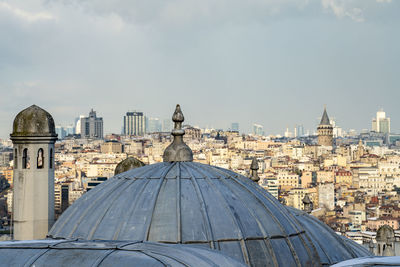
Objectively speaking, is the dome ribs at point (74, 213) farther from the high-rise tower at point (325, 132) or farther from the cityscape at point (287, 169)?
the high-rise tower at point (325, 132)

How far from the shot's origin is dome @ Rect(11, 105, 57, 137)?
27.6ft

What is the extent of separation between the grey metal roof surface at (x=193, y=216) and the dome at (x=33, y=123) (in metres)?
2.06

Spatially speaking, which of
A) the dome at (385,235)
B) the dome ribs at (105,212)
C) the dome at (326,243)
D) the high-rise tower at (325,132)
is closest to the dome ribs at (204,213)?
the dome ribs at (105,212)

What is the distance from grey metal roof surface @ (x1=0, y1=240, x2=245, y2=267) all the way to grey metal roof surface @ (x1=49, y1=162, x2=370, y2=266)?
4.60 ft

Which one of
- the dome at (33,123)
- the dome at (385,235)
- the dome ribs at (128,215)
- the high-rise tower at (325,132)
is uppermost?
the high-rise tower at (325,132)

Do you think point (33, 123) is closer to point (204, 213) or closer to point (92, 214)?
point (92, 214)

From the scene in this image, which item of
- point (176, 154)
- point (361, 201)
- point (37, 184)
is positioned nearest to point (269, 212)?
point (176, 154)

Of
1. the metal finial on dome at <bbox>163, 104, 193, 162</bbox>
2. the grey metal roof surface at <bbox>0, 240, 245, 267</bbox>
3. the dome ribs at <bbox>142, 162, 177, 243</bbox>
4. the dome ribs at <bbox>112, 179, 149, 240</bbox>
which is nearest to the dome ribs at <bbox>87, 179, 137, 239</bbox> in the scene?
the dome ribs at <bbox>112, 179, 149, 240</bbox>

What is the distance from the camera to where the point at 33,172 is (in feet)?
27.2

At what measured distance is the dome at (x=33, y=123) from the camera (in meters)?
8.40

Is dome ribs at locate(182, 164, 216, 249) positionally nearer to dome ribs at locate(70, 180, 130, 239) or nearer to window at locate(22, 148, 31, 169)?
dome ribs at locate(70, 180, 130, 239)

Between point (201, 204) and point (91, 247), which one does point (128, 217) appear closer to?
point (201, 204)

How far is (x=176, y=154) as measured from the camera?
661 cm

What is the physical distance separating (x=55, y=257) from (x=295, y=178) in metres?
117
